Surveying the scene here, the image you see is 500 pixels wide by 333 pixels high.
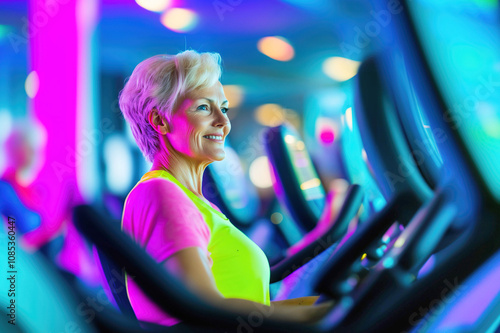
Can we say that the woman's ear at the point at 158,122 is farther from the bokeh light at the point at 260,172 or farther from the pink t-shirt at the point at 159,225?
the bokeh light at the point at 260,172

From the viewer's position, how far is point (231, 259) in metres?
0.79

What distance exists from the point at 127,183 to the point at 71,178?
0.35ft

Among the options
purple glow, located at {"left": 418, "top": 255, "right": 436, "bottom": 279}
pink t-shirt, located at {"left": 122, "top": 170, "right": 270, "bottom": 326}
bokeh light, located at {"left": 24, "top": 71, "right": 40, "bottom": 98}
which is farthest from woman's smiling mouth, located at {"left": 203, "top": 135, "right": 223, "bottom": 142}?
purple glow, located at {"left": 418, "top": 255, "right": 436, "bottom": 279}

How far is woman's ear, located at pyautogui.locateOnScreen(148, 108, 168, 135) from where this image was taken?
2.72ft

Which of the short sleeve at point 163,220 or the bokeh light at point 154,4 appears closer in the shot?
the short sleeve at point 163,220

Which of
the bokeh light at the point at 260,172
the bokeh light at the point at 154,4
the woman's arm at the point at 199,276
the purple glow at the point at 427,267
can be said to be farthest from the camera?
the bokeh light at the point at 260,172

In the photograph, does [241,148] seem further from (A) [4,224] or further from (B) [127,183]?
(A) [4,224]

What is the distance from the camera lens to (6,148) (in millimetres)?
868

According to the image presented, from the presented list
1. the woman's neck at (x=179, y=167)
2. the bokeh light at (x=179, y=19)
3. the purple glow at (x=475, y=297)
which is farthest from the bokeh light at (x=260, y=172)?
the purple glow at (x=475, y=297)

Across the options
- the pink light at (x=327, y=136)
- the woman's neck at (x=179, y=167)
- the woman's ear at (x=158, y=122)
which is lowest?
the woman's neck at (x=179, y=167)

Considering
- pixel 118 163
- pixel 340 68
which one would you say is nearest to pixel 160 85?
pixel 118 163

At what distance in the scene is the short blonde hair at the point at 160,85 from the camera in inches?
32.2

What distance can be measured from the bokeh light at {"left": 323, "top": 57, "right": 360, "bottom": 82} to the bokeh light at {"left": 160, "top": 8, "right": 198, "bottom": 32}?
305 mm

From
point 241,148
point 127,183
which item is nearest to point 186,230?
point 127,183
